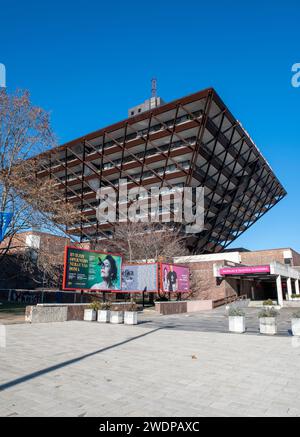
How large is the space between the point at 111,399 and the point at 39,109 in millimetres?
19228

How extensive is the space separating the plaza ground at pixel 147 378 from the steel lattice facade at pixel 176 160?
36992 mm

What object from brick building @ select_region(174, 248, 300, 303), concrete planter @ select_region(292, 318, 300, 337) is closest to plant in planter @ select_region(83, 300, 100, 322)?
concrete planter @ select_region(292, 318, 300, 337)

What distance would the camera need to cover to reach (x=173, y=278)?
30797 millimetres

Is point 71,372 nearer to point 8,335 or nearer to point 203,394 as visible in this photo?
point 203,394

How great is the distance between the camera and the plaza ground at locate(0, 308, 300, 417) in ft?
14.7

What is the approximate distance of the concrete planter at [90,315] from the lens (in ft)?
62.1

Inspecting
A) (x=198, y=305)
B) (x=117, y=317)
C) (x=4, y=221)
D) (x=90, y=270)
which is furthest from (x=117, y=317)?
(x=198, y=305)

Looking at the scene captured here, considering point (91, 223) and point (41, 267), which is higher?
point (91, 223)

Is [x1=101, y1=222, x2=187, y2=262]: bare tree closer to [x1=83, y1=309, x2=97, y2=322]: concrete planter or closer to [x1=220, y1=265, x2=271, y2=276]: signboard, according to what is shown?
[x1=220, y1=265, x2=271, y2=276]: signboard

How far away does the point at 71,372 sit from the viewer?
655 cm

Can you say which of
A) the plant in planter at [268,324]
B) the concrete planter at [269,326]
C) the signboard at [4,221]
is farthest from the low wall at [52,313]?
the concrete planter at [269,326]

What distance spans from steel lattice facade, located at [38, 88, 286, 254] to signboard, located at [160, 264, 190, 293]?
1924cm

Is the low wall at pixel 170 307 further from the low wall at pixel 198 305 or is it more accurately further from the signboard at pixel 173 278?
the signboard at pixel 173 278
